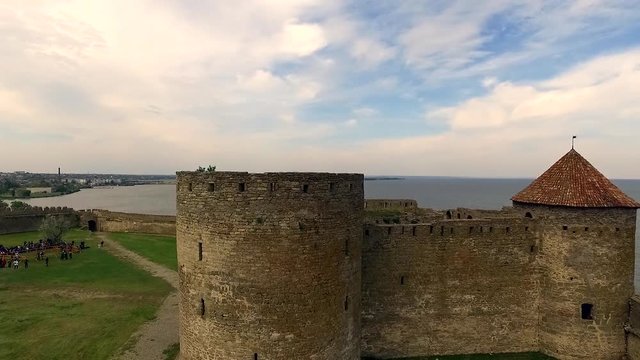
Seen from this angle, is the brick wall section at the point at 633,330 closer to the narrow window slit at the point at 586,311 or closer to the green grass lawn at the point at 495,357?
the narrow window slit at the point at 586,311

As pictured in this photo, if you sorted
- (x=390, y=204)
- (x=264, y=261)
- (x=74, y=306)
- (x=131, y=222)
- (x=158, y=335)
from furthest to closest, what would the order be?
(x=131, y=222) < (x=390, y=204) < (x=74, y=306) < (x=158, y=335) < (x=264, y=261)

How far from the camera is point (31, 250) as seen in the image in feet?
122

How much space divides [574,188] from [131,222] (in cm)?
4588

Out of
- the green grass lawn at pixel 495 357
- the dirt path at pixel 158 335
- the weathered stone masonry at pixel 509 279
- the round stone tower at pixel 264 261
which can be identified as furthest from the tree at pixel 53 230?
the green grass lawn at pixel 495 357

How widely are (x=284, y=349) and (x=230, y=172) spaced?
4.93 meters

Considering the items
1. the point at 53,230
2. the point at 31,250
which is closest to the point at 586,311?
the point at 31,250

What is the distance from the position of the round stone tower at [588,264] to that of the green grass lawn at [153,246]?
2488cm

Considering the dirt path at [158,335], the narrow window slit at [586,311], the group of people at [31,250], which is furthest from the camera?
the group of people at [31,250]

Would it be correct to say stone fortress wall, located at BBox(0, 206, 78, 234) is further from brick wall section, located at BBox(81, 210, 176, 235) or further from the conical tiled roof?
the conical tiled roof

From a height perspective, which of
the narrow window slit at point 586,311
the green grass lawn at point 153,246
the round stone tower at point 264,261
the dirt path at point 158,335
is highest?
the round stone tower at point 264,261

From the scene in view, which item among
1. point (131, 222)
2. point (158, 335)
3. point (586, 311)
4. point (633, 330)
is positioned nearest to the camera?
point (633, 330)

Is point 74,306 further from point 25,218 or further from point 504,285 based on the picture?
point 25,218

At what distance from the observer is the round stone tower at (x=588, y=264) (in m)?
16.9

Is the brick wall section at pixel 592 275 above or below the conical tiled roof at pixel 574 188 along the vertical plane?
below
